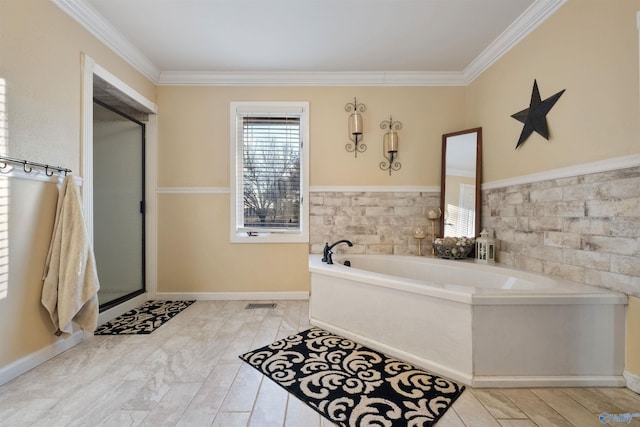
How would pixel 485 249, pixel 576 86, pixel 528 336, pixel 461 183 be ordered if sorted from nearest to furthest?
pixel 528 336 < pixel 576 86 < pixel 485 249 < pixel 461 183

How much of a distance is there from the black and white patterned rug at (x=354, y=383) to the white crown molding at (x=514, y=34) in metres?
2.52

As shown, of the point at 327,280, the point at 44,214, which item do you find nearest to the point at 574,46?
the point at 327,280

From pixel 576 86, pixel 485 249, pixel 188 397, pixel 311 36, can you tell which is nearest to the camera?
pixel 188 397

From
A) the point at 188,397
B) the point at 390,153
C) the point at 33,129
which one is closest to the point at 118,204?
the point at 33,129

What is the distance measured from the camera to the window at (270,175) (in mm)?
3143

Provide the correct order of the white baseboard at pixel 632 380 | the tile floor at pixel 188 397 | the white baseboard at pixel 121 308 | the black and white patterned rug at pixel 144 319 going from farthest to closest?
the white baseboard at pixel 121 308 → the black and white patterned rug at pixel 144 319 → the white baseboard at pixel 632 380 → the tile floor at pixel 188 397

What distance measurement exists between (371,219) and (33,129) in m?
2.73

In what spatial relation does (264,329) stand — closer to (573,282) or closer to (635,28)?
(573,282)

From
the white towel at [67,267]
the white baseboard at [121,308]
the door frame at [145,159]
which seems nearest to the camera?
the white towel at [67,267]

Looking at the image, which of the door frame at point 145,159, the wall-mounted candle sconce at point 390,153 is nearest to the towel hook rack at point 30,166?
the door frame at point 145,159

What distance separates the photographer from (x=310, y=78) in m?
3.09

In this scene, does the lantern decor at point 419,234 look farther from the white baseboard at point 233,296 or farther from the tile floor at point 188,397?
the tile floor at point 188,397

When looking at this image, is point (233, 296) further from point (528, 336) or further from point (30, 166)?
point (528, 336)

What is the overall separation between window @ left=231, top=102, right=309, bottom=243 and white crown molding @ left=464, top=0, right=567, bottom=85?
178 centimetres
